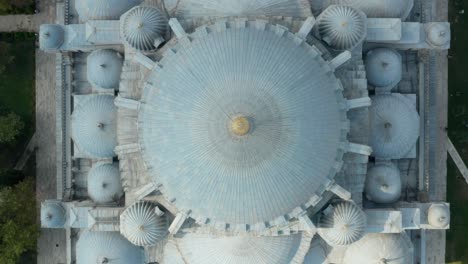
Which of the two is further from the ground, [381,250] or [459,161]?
[459,161]

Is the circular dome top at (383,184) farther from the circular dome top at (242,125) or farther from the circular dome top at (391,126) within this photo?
the circular dome top at (242,125)

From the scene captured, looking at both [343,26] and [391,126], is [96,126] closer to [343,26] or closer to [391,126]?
[343,26]

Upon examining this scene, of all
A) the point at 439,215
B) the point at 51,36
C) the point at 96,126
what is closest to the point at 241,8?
the point at 96,126

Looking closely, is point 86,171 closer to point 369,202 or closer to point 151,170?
point 151,170

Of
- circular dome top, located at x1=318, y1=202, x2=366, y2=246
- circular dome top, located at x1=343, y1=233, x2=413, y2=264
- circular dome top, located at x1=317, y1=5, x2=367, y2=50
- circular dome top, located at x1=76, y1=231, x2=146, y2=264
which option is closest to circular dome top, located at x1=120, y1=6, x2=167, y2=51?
circular dome top, located at x1=317, y1=5, x2=367, y2=50

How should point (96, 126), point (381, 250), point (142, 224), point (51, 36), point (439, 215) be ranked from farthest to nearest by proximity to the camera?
point (51, 36)
point (96, 126)
point (381, 250)
point (439, 215)
point (142, 224)

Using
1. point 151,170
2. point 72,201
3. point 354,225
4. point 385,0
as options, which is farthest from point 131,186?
point 385,0
